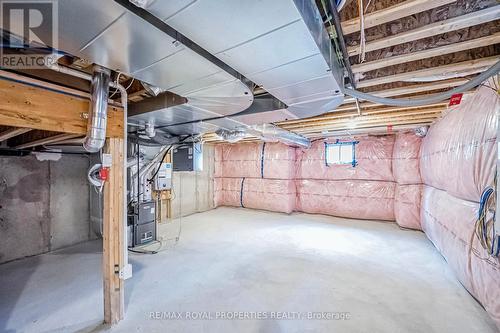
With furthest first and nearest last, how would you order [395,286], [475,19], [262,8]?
[395,286], [475,19], [262,8]

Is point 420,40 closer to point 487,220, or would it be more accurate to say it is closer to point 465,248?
point 487,220

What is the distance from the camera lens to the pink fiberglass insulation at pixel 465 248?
186 cm

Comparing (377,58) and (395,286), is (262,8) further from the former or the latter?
(395,286)

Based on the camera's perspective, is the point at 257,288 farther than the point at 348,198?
No

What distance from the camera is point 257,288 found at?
2400 mm

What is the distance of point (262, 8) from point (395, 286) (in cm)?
296

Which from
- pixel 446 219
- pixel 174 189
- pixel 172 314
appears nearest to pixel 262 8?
pixel 172 314

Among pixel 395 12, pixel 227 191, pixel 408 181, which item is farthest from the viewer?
pixel 227 191

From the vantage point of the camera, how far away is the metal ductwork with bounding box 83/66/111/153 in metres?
1.67

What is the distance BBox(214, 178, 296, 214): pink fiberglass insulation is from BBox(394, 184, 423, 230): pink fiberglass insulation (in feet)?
8.41

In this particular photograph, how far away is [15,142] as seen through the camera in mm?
3076

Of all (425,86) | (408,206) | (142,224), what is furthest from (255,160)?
(425,86)

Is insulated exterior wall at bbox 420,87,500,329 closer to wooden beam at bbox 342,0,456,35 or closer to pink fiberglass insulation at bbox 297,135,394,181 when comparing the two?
wooden beam at bbox 342,0,456,35

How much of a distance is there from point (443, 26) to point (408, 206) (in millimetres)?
4269
